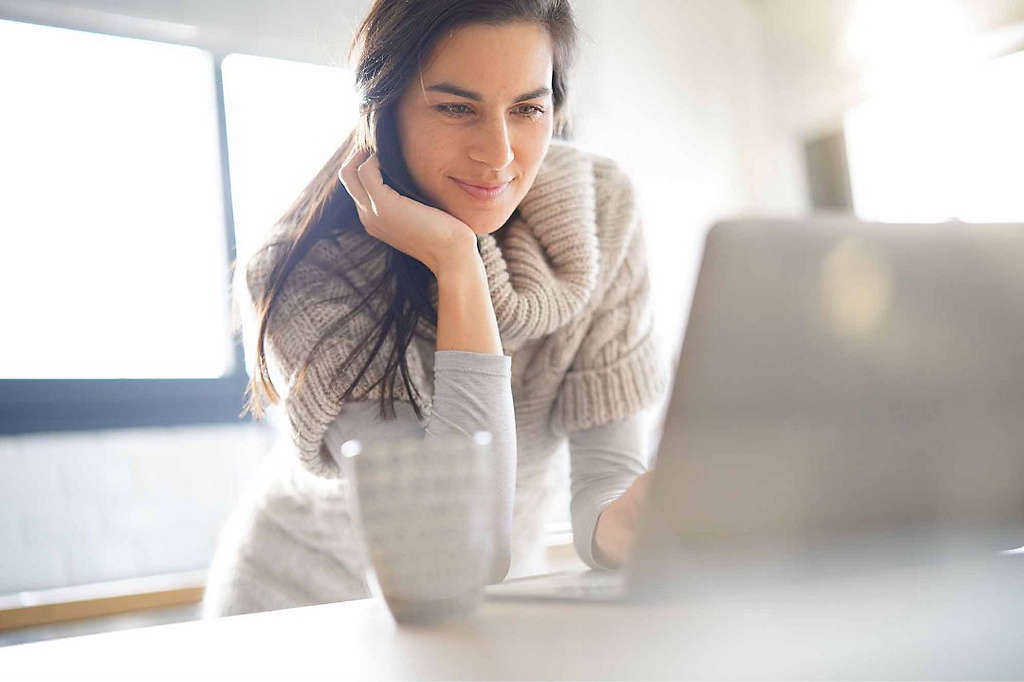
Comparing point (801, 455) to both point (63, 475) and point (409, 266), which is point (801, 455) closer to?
point (409, 266)

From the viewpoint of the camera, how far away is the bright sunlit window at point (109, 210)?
2.22m

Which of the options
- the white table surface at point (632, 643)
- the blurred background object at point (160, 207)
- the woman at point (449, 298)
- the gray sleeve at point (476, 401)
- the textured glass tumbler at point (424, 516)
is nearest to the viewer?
the white table surface at point (632, 643)

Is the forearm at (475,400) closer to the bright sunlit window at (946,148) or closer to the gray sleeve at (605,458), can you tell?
the gray sleeve at (605,458)

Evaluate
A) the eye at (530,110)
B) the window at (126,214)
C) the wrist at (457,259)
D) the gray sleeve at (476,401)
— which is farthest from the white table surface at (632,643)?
the window at (126,214)

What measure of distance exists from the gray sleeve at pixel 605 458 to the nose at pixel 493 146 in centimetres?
36

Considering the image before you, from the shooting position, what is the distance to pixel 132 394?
7.48 feet

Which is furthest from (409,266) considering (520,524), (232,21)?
(232,21)

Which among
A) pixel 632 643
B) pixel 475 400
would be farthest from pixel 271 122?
pixel 632 643

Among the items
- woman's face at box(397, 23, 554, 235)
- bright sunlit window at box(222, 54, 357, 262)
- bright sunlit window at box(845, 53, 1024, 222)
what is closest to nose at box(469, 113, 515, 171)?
woman's face at box(397, 23, 554, 235)

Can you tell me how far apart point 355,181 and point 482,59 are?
0.22 m

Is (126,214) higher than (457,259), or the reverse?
(126,214)

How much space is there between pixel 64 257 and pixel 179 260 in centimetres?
28

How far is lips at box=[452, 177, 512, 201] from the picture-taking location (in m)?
1.10

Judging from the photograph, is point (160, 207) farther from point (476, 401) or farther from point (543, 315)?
point (476, 401)
